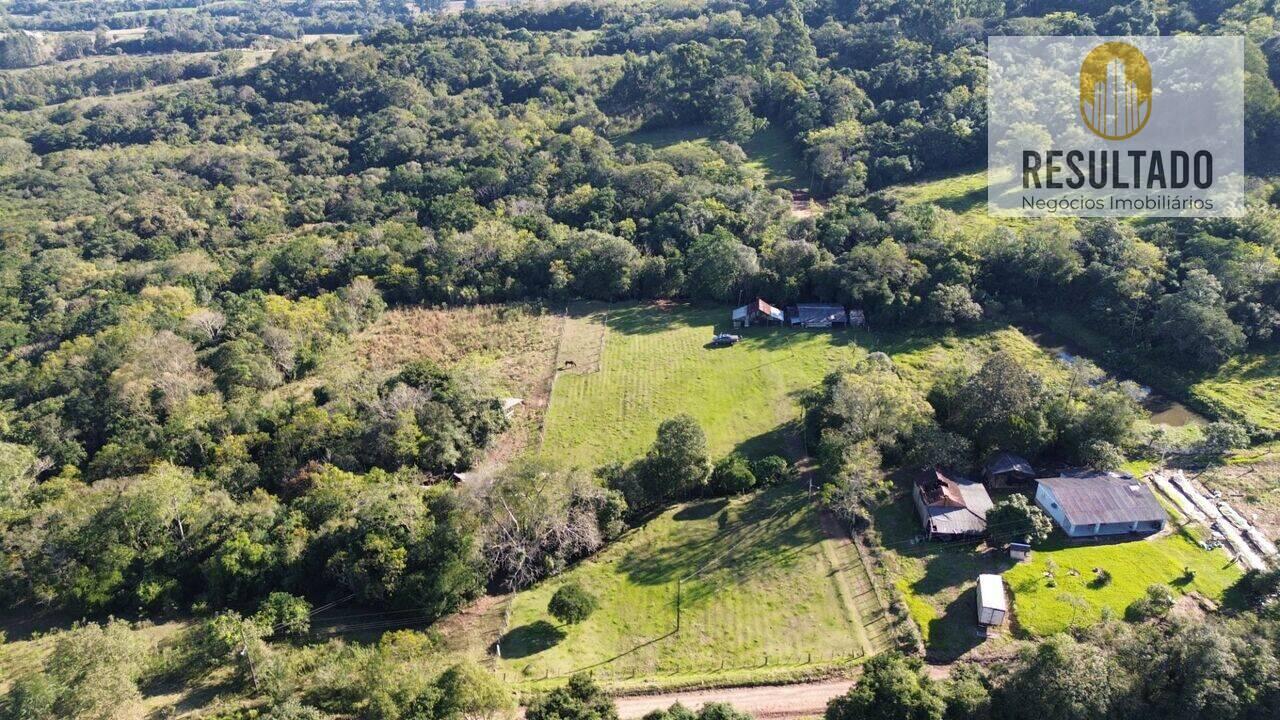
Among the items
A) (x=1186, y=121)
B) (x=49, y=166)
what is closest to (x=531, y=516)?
(x=1186, y=121)

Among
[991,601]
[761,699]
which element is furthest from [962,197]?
[761,699]

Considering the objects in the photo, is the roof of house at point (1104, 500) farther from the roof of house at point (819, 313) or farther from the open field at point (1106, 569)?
the roof of house at point (819, 313)

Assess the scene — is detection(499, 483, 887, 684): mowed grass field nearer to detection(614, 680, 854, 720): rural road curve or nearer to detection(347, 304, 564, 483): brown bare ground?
detection(614, 680, 854, 720): rural road curve

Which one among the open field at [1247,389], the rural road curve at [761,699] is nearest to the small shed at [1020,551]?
the rural road curve at [761,699]

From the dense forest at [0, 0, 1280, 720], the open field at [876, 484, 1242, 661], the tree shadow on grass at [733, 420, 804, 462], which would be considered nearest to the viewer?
the open field at [876, 484, 1242, 661]

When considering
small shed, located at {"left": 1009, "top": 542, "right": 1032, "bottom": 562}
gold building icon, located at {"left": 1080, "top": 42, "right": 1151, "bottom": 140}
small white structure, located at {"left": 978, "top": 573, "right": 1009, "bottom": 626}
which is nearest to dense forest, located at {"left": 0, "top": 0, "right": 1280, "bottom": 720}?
small white structure, located at {"left": 978, "top": 573, "right": 1009, "bottom": 626}

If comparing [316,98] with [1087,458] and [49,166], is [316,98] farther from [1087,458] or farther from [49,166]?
[1087,458]
